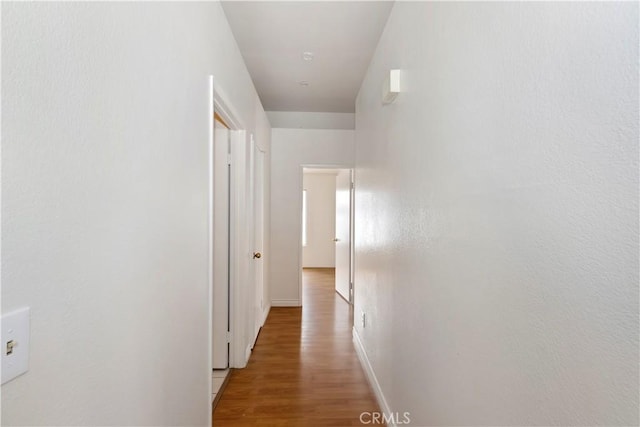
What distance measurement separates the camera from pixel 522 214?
794 millimetres

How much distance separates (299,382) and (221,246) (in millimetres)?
1258

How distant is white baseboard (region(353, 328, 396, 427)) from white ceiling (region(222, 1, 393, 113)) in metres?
2.54

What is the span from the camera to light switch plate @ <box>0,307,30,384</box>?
0.57 m

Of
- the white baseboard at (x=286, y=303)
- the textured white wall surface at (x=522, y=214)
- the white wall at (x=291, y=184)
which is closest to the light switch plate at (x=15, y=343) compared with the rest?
the textured white wall surface at (x=522, y=214)

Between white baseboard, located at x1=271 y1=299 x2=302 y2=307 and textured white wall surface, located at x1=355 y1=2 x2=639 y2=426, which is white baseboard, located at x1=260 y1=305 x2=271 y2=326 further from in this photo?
textured white wall surface, located at x1=355 y1=2 x2=639 y2=426

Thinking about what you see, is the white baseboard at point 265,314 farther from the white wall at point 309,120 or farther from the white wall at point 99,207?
the white wall at point 309,120

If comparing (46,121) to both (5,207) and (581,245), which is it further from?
(581,245)

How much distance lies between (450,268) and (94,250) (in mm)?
1127

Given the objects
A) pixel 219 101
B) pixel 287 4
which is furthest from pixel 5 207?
pixel 287 4

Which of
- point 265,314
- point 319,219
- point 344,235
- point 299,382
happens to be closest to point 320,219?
point 319,219

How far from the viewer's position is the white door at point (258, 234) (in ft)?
10.9

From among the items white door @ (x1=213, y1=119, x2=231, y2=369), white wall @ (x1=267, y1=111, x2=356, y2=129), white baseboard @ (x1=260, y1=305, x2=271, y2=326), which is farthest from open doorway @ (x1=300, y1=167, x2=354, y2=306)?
white door @ (x1=213, y1=119, x2=231, y2=369)

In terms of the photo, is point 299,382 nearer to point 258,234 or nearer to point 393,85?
point 258,234

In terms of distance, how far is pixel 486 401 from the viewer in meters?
0.96
